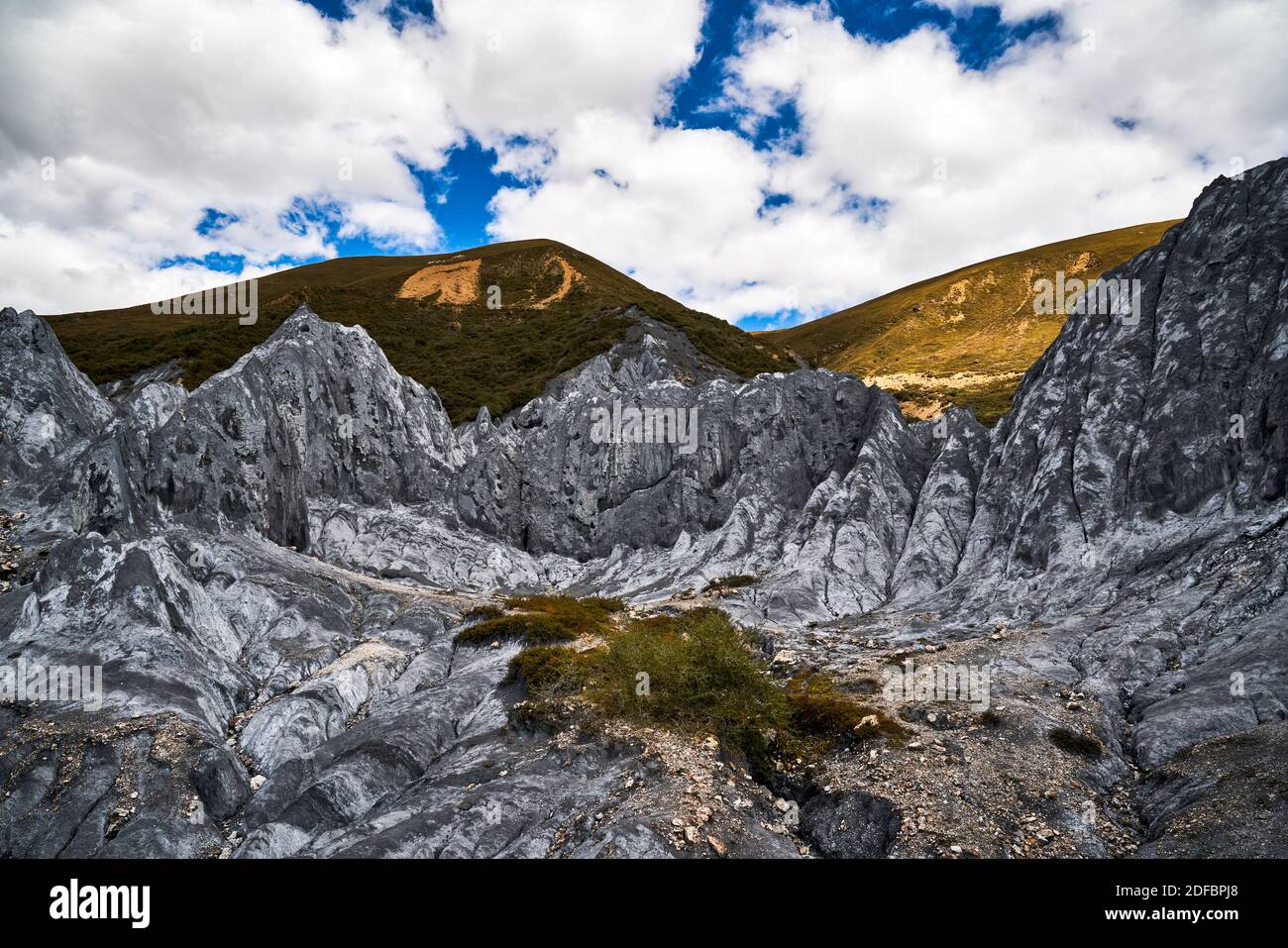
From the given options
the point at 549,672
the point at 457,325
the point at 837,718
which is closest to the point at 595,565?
the point at 549,672

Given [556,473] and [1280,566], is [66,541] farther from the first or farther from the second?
[1280,566]

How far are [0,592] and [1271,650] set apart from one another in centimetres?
6119

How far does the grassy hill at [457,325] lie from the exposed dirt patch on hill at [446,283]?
1.54ft

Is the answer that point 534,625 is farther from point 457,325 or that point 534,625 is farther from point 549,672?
point 457,325

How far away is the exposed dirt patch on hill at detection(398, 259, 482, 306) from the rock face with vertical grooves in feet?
291

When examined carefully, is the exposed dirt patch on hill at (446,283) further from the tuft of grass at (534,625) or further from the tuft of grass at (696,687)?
the tuft of grass at (696,687)

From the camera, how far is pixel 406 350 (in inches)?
4968

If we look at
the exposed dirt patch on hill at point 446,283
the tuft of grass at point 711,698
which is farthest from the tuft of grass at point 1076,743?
the exposed dirt patch on hill at point 446,283

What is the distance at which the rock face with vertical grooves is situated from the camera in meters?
22.4

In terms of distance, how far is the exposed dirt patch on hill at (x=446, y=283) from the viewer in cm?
16350

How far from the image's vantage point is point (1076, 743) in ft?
76.9

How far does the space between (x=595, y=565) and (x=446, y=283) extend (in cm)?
12442
